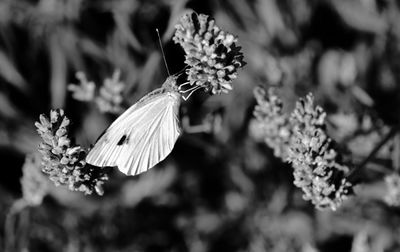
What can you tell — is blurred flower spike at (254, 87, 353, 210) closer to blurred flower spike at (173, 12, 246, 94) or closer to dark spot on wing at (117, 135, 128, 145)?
blurred flower spike at (173, 12, 246, 94)

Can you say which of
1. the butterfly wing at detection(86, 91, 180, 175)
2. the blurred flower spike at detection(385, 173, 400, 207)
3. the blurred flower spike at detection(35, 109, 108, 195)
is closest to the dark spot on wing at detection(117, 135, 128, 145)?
the butterfly wing at detection(86, 91, 180, 175)

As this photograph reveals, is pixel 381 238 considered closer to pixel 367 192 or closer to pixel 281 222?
pixel 367 192

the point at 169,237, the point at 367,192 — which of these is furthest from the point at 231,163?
the point at 367,192

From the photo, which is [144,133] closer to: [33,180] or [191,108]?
[33,180]

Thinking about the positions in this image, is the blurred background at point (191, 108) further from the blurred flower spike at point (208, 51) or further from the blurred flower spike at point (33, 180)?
the blurred flower spike at point (208, 51)

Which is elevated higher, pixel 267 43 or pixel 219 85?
pixel 267 43

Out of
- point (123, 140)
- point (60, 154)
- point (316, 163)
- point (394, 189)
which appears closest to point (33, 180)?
point (123, 140)
